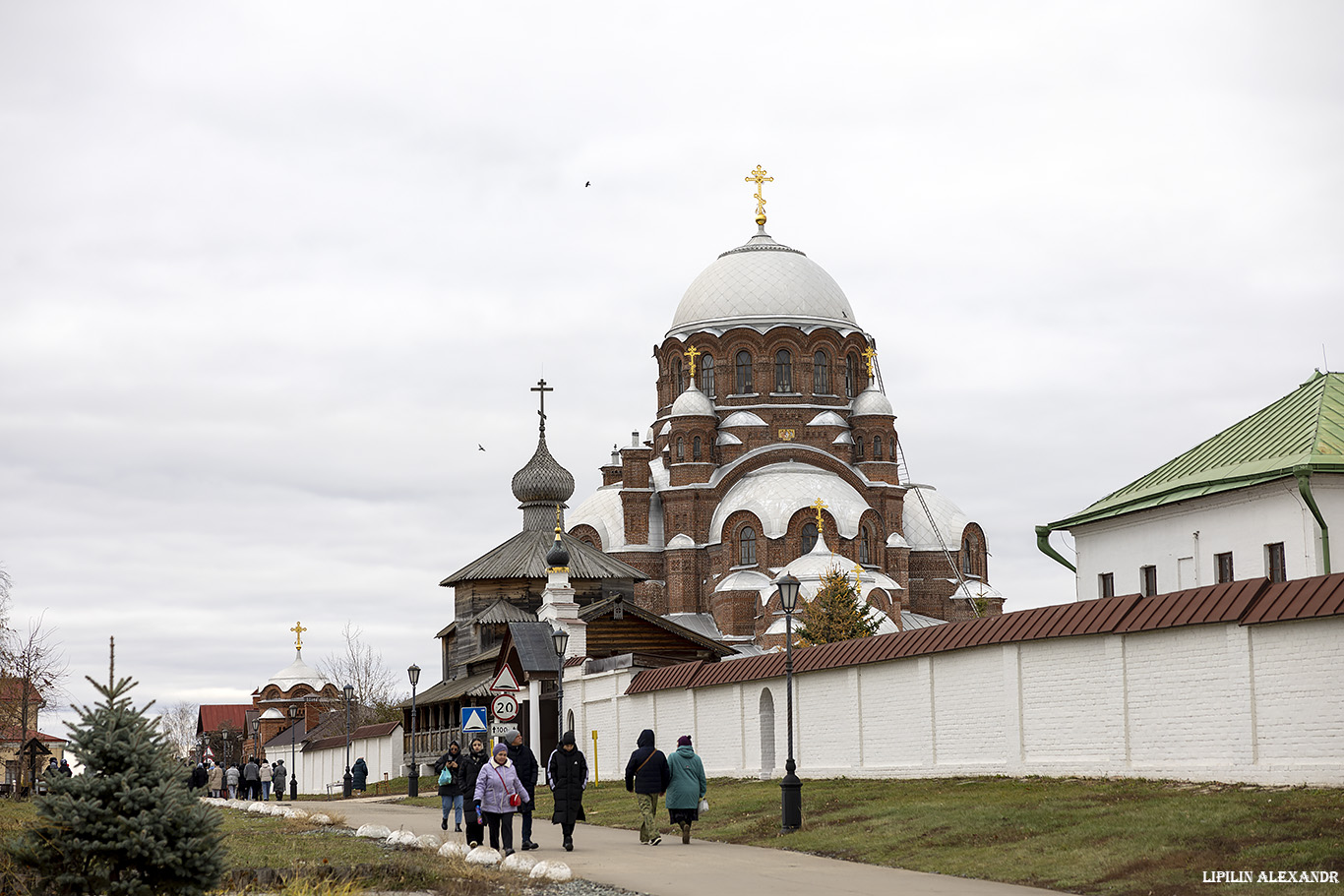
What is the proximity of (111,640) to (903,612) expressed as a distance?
5421 centimetres

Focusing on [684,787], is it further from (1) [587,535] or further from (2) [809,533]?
(1) [587,535]

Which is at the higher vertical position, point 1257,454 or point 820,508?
point 820,508

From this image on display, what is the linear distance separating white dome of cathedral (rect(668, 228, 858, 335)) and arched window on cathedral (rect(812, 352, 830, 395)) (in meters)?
1.60

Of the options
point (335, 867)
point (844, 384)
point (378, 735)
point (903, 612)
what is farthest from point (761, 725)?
point (844, 384)

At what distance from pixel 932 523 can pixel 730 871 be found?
5409 centimetres

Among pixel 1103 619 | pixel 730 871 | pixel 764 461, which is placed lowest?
pixel 730 871

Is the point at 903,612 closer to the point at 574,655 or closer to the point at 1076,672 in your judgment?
the point at 574,655

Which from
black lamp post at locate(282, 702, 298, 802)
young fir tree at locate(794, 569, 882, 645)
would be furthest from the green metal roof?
black lamp post at locate(282, 702, 298, 802)

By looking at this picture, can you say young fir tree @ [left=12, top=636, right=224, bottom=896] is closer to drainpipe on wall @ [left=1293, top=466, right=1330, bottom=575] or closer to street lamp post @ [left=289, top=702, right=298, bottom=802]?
drainpipe on wall @ [left=1293, top=466, right=1330, bottom=575]

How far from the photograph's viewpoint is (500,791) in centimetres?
1631

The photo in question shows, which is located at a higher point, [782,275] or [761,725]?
[782,275]

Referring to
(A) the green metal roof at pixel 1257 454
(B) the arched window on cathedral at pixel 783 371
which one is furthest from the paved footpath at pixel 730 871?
(B) the arched window on cathedral at pixel 783 371

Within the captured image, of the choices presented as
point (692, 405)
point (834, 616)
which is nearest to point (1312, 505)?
point (834, 616)

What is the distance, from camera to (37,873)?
1093 centimetres
